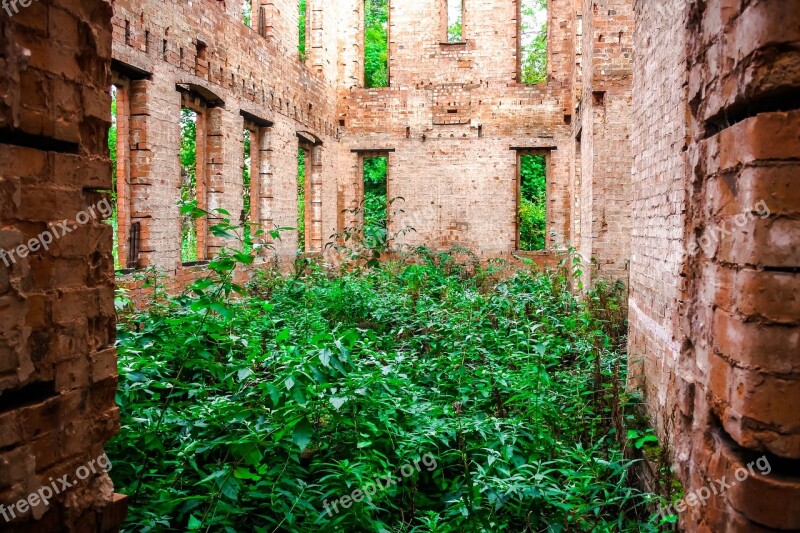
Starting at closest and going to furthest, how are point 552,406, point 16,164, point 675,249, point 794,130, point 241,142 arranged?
point 794,130 → point 16,164 → point 675,249 → point 552,406 → point 241,142

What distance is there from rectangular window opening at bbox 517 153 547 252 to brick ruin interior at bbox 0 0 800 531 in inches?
276

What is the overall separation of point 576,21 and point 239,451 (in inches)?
521

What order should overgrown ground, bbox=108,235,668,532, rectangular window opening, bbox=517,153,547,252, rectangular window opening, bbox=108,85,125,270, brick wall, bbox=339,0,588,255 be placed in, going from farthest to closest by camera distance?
rectangular window opening, bbox=517,153,547,252 → brick wall, bbox=339,0,588,255 → rectangular window opening, bbox=108,85,125,270 → overgrown ground, bbox=108,235,668,532

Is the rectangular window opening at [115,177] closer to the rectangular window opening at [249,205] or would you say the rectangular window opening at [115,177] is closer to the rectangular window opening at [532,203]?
the rectangular window opening at [249,205]

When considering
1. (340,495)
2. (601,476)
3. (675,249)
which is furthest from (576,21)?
(340,495)

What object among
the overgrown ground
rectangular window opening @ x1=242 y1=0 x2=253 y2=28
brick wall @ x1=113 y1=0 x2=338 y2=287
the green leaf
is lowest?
the overgrown ground

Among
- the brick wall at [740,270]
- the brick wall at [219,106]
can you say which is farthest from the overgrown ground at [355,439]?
the brick wall at [219,106]

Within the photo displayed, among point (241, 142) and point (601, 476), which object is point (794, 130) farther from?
point (241, 142)

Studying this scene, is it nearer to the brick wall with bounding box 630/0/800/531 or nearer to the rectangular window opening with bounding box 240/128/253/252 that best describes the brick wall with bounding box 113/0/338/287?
the rectangular window opening with bounding box 240/128/253/252

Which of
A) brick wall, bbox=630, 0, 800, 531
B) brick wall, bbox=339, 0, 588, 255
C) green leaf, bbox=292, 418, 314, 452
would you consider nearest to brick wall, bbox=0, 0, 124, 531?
green leaf, bbox=292, 418, 314, 452

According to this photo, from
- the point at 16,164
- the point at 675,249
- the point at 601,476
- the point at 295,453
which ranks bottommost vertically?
the point at 601,476

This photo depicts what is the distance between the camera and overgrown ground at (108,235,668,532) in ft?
11.2

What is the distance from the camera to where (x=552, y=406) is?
515cm

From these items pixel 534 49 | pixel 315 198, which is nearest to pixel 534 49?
pixel 534 49
